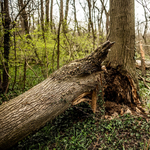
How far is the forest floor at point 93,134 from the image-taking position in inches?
93.2

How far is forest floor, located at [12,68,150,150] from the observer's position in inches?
Answer: 93.2

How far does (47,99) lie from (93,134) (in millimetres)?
Result: 1287

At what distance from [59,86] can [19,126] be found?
1.04m

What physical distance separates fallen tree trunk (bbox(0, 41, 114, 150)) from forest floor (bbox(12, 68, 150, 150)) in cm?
54

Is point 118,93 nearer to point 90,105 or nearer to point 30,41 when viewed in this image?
point 90,105

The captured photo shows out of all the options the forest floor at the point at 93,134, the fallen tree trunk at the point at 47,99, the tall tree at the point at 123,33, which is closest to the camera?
the fallen tree trunk at the point at 47,99

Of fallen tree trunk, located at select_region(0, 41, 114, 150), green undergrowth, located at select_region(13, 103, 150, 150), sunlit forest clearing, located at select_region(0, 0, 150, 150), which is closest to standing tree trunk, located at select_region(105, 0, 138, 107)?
sunlit forest clearing, located at select_region(0, 0, 150, 150)

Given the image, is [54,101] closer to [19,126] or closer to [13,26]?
[19,126]

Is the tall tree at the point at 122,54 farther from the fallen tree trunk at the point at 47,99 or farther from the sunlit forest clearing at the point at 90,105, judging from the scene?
the fallen tree trunk at the point at 47,99

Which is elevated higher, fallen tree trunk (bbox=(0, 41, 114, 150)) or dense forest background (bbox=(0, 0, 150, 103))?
dense forest background (bbox=(0, 0, 150, 103))

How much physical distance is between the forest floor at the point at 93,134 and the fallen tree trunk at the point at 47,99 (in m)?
0.54

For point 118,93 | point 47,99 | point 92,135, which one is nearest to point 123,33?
point 118,93

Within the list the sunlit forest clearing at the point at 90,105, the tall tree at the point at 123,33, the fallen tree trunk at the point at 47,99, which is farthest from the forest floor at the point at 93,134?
the tall tree at the point at 123,33

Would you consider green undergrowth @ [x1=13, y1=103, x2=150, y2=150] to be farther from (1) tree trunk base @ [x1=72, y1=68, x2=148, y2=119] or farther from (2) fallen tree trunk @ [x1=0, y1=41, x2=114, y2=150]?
(2) fallen tree trunk @ [x1=0, y1=41, x2=114, y2=150]
